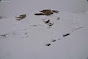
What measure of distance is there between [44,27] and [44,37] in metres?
0.73

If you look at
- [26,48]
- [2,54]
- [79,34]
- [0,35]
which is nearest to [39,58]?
[26,48]

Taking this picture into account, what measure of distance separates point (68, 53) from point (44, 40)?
1023mm

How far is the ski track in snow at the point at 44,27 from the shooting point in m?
4.01

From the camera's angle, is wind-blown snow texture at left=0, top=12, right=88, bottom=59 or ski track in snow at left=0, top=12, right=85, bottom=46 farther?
ski track in snow at left=0, top=12, right=85, bottom=46

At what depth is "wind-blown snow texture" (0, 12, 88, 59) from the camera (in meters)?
3.13

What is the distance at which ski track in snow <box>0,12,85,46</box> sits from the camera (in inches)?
158

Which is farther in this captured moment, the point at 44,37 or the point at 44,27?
the point at 44,27

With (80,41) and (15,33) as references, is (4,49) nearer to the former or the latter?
(15,33)

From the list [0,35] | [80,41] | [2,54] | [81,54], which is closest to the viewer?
[81,54]

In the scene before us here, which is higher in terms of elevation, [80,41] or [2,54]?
[80,41]

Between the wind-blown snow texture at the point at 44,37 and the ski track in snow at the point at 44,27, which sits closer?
the wind-blown snow texture at the point at 44,37

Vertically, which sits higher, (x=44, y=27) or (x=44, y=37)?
(x=44, y=27)

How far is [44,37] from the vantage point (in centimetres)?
388

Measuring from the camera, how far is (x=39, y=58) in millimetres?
3041
